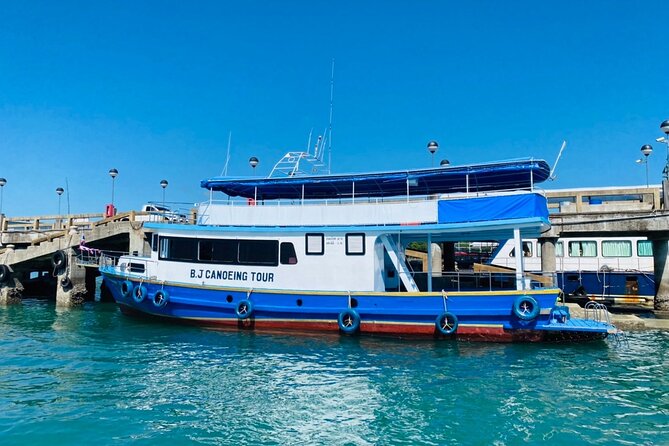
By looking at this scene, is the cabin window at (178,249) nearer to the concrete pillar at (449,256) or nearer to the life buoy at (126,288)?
the life buoy at (126,288)

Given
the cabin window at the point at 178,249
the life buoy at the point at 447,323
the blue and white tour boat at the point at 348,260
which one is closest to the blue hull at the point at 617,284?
the blue and white tour boat at the point at 348,260

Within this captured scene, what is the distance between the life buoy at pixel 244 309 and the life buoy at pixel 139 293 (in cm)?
399

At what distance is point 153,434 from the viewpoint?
738 centimetres

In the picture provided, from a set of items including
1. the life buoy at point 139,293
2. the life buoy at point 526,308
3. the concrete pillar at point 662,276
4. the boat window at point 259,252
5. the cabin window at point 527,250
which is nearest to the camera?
the life buoy at point 526,308

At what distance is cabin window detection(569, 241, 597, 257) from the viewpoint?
29962 mm

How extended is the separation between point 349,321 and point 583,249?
875 inches

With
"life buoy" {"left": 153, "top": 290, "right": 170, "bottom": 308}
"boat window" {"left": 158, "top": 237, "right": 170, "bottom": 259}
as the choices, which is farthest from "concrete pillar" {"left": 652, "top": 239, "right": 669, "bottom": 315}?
"boat window" {"left": 158, "top": 237, "right": 170, "bottom": 259}

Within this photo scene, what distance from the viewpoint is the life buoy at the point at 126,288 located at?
17.4 meters

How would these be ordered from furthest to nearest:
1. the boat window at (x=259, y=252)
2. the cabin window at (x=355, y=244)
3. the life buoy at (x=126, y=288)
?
the life buoy at (x=126, y=288), the boat window at (x=259, y=252), the cabin window at (x=355, y=244)

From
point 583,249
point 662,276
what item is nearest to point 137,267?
point 662,276

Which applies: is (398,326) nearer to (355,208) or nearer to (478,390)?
(355,208)

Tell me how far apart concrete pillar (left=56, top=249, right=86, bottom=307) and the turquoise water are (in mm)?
8645

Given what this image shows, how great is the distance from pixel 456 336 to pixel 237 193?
979 centimetres

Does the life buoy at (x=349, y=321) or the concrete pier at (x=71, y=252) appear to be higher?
the concrete pier at (x=71, y=252)
